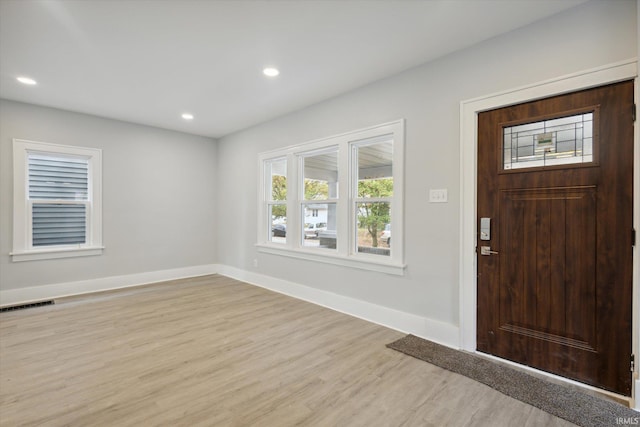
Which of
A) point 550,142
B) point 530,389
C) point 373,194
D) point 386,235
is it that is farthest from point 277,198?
point 530,389

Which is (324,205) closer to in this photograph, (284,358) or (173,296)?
(284,358)

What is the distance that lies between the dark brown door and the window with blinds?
5574 millimetres

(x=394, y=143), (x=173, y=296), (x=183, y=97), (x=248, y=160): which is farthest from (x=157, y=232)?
(x=394, y=143)

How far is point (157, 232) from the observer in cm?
545

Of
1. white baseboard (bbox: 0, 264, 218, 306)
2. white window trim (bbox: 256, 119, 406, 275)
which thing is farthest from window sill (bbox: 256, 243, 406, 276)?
white baseboard (bbox: 0, 264, 218, 306)

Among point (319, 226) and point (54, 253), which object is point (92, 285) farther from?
point (319, 226)

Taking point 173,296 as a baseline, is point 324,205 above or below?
above

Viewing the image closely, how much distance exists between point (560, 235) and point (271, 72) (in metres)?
3.07

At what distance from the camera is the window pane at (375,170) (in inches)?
138

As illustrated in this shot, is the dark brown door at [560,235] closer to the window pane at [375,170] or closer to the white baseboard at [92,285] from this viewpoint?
the window pane at [375,170]

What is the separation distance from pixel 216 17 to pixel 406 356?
10.6 feet

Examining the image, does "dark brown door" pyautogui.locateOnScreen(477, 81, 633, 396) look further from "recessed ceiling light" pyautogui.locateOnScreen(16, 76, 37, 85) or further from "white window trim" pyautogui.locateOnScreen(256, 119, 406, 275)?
"recessed ceiling light" pyautogui.locateOnScreen(16, 76, 37, 85)

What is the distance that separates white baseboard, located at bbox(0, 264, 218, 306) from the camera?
4.16m

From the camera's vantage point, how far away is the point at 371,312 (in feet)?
11.6
